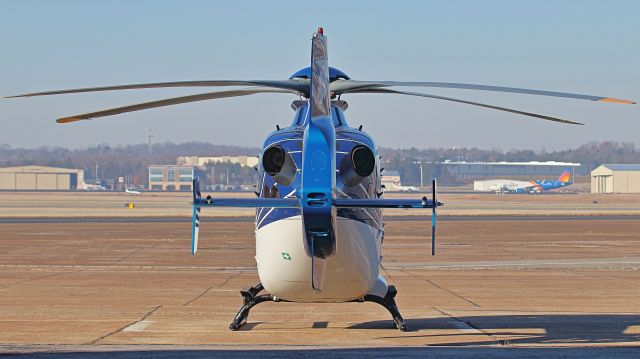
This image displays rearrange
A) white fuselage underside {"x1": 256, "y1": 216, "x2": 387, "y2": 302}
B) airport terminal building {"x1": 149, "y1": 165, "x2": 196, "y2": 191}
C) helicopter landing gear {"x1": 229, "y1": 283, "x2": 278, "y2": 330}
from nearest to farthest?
white fuselage underside {"x1": 256, "y1": 216, "x2": 387, "y2": 302}, helicopter landing gear {"x1": 229, "y1": 283, "x2": 278, "y2": 330}, airport terminal building {"x1": 149, "y1": 165, "x2": 196, "y2": 191}

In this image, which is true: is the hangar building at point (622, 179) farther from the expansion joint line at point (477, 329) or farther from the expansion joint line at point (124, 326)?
the expansion joint line at point (124, 326)

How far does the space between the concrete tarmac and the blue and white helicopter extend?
1.08m

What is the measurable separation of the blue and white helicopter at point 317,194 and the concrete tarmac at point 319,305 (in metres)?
1.08

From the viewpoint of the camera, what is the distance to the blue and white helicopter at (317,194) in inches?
510

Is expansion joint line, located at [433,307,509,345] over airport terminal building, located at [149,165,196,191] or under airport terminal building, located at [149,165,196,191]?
under

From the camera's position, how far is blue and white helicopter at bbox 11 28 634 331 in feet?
42.5

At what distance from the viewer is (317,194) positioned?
1268cm

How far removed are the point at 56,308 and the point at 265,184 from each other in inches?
320

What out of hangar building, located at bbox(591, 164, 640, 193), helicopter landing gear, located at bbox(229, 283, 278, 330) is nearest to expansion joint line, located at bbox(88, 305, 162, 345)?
helicopter landing gear, located at bbox(229, 283, 278, 330)

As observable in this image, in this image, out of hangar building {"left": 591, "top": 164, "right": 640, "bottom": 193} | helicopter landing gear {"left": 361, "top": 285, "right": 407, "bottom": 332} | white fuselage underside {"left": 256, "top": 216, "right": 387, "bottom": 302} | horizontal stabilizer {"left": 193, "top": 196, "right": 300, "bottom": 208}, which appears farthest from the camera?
hangar building {"left": 591, "top": 164, "right": 640, "bottom": 193}

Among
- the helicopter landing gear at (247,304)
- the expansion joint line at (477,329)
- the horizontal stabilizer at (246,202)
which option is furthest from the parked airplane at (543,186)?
the horizontal stabilizer at (246,202)

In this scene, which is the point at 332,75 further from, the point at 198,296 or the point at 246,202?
the point at 198,296

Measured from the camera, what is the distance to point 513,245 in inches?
1902

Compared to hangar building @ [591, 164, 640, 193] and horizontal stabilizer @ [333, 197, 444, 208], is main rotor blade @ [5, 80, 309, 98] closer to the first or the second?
horizontal stabilizer @ [333, 197, 444, 208]
